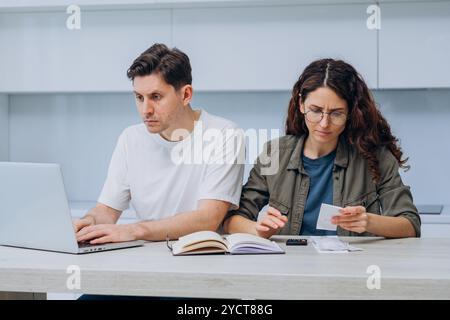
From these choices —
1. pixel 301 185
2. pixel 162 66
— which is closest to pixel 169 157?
pixel 162 66

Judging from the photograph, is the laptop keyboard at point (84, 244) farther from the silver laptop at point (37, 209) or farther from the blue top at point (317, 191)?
the blue top at point (317, 191)

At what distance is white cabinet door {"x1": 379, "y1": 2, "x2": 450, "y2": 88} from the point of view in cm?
251

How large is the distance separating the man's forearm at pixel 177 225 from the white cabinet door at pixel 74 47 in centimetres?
124

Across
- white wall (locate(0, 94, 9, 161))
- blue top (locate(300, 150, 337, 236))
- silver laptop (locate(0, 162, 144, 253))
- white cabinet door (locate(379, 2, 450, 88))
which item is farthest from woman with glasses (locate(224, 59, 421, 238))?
white wall (locate(0, 94, 9, 161))

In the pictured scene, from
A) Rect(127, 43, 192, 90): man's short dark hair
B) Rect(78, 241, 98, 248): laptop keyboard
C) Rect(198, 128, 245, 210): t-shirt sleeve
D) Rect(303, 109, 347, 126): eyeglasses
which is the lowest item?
Rect(78, 241, 98, 248): laptop keyboard

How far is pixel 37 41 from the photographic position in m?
2.78

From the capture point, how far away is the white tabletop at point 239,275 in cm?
112

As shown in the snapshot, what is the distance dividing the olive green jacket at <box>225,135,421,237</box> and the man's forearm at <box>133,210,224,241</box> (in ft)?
0.42

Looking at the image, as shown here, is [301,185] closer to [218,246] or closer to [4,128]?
[218,246]

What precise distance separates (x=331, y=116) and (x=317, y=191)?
209 millimetres

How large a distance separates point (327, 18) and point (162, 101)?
1035 millimetres

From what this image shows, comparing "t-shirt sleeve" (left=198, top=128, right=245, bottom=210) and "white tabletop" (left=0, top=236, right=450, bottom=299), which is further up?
"t-shirt sleeve" (left=198, top=128, right=245, bottom=210)

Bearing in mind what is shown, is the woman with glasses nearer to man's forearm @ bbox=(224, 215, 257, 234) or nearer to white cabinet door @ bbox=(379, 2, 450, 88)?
man's forearm @ bbox=(224, 215, 257, 234)

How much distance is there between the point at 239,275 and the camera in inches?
44.9
